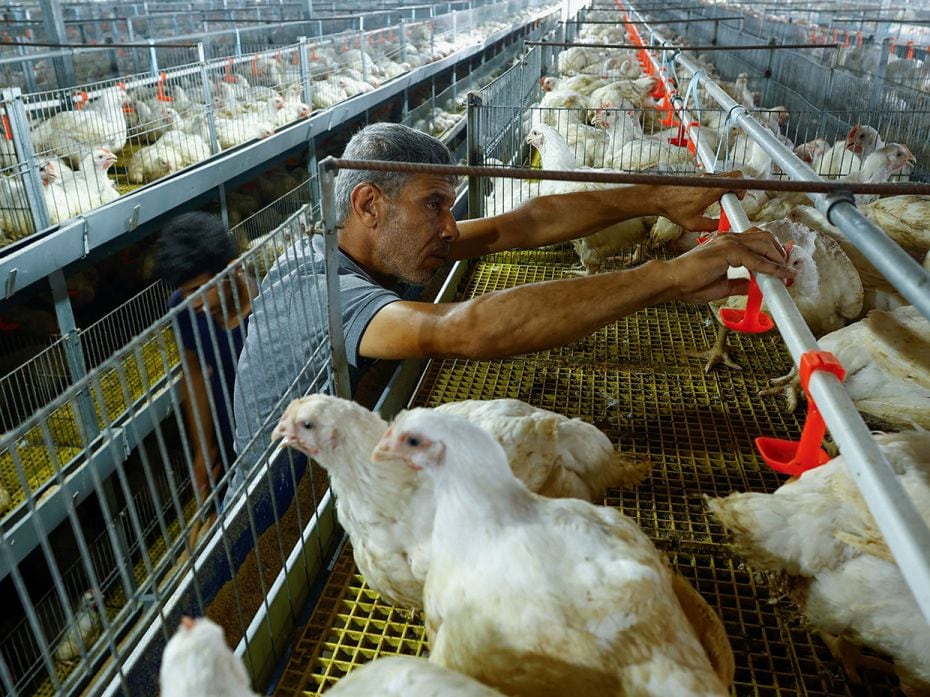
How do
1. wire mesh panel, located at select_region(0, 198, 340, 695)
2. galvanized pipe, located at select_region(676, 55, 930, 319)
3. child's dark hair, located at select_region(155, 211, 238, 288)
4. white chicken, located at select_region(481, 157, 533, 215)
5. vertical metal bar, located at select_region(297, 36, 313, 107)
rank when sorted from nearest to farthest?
galvanized pipe, located at select_region(676, 55, 930, 319)
wire mesh panel, located at select_region(0, 198, 340, 695)
child's dark hair, located at select_region(155, 211, 238, 288)
white chicken, located at select_region(481, 157, 533, 215)
vertical metal bar, located at select_region(297, 36, 313, 107)

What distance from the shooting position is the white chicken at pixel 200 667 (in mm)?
828

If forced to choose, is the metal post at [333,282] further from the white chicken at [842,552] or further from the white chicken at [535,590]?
the white chicken at [842,552]

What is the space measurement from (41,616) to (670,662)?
4450 mm

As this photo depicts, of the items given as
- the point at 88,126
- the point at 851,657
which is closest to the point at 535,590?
the point at 851,657

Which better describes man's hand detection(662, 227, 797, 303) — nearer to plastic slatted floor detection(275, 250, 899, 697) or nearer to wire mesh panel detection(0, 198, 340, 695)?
plastic slatted floor detection(275, 250, 899, 697)

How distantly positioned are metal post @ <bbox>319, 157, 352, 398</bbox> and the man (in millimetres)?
63

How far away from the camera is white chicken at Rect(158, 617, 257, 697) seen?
2.72 ft

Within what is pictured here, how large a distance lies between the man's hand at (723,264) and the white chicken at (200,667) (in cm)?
110

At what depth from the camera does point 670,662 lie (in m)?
1.05

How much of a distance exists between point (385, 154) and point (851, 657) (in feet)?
5.40

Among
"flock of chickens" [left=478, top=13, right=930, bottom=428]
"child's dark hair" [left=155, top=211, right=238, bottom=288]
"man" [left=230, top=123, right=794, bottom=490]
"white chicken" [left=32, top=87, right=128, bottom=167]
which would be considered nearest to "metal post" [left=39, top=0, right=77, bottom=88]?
"white chicken" [left=32, top=87, right=128, bottom=167]

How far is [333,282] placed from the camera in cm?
156

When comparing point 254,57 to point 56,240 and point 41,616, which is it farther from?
point 41,616

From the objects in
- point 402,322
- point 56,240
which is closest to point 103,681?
point 402,322
